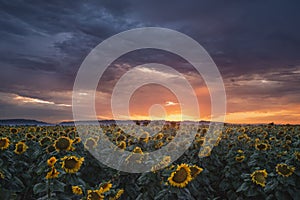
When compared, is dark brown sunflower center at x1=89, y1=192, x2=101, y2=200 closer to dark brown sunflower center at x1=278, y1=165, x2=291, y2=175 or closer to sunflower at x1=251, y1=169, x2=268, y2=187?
sunflower at x1=251, y1=169, x2=268, y2=187

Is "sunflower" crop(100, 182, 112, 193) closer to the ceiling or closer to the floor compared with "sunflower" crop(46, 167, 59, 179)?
closer to the floor

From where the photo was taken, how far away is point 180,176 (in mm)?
5047

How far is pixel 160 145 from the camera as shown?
392 inches

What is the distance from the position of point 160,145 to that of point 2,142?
187 inches

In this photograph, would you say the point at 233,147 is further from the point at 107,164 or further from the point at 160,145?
the point at 107,164

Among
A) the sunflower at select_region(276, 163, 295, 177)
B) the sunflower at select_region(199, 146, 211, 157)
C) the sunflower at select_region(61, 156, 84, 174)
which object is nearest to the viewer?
the sunflower at select_region(61, 156, 84, 174)

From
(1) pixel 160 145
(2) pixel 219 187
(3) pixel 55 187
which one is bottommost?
(2) pixel 219 187

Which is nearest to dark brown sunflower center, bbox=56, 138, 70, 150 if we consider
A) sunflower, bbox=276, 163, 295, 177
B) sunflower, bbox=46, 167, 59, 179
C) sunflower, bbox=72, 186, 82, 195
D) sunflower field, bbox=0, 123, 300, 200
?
sunflower field, bbox=0, 123, 300, 200

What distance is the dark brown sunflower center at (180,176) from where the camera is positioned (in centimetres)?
502

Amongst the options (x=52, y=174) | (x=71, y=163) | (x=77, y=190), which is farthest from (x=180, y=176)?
(x=52, y=174)

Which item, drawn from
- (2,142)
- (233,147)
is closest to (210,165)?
(233,147)

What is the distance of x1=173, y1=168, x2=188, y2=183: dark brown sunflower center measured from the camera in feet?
16.5

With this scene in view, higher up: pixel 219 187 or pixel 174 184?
pixel 174 184

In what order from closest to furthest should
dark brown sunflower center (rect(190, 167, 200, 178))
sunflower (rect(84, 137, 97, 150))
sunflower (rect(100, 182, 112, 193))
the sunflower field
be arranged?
1. sunflower (rect(100, 182, 112, 193))
2. the sunflower field
3. dark brown sunflower center (rect(190, 167, 200, 178))
4. sunflower (rect(84, 137, 97, 150))
